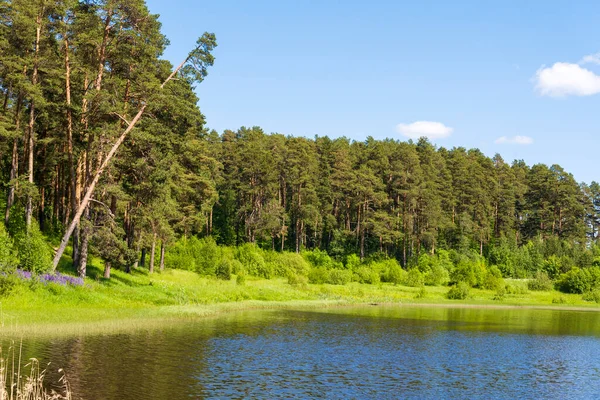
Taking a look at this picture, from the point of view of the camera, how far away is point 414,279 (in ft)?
272

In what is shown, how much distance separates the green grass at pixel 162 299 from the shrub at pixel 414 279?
7.97ft

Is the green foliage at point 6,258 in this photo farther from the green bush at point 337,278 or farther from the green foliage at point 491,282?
the green foliage at point 491,282

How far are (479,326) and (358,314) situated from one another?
10530mm

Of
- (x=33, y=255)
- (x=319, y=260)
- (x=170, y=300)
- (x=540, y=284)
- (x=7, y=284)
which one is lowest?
→ (x=170, y=300)

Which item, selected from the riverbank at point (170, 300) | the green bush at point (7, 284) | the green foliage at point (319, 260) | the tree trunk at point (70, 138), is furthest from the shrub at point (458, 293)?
the green bush at point (7, 284)

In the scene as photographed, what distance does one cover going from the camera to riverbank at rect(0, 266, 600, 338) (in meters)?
30.3

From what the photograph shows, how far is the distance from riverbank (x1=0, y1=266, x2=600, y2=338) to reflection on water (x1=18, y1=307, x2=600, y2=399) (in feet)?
7.78

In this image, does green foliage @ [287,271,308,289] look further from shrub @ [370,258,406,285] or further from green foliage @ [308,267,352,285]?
shrub @ [370,258,406,285]

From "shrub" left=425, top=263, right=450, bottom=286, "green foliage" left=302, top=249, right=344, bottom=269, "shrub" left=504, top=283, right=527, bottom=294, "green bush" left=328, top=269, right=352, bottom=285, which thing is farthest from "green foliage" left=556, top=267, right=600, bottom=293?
"green bush" left=328, top=269, right=352, bottom=285

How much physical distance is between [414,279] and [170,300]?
1871 inches

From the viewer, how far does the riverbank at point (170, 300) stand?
30312 mm

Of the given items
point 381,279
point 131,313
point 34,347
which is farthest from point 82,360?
point 381,279

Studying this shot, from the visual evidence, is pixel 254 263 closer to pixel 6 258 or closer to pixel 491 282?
pixel 491 282

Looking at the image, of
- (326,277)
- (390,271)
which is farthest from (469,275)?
(326,277)
